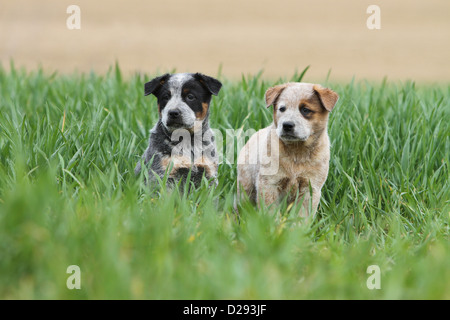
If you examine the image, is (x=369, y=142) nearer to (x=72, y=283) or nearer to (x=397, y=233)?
(x=397, y=233)

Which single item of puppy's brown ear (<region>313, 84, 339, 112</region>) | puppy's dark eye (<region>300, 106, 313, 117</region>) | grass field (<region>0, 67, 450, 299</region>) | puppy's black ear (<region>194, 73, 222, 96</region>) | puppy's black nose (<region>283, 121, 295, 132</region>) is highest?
puppy's black ear (<region>194, 73, 222, 96</region>)

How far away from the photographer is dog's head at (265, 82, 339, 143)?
14.5ft

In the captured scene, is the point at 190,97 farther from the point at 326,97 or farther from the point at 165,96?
the point at 326,97

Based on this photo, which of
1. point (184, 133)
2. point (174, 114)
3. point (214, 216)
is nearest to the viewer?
point (214, 216)

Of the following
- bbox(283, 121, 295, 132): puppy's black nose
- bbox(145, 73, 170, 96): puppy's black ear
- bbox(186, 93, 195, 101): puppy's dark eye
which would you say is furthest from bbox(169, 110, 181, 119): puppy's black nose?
bbox(283, 121, 295, 132): puppy's black nose

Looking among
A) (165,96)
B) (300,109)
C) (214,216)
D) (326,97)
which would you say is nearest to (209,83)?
(165,96)

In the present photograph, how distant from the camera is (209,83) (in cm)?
473

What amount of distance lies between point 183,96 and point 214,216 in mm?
1202

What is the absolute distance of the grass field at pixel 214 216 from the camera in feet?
10.2

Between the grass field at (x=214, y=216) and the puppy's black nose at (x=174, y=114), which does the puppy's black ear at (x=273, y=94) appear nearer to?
the puppy's black nose at (x=174, y=114)

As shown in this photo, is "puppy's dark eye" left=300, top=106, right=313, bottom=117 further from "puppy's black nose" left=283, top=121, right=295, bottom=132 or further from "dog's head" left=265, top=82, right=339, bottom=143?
"puppy's black nose" left=283, top=121, right=295, bottom=132

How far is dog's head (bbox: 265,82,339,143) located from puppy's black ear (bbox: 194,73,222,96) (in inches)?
16.9

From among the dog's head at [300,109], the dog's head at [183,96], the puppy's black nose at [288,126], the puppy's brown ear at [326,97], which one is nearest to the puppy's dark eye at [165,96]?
the dog's head at [183,96]
